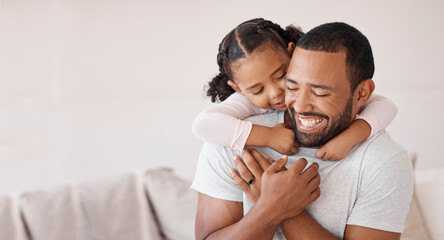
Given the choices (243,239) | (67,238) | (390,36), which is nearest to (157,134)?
(67,238)

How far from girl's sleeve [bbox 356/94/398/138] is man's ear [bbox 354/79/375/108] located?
34 millimetres

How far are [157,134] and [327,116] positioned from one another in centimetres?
216

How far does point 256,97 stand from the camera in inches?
58.5

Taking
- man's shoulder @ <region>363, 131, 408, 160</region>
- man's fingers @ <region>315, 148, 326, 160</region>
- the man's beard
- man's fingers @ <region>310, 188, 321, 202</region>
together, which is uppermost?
the man's beard

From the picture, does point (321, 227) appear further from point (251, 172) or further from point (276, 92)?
point (276, 92)

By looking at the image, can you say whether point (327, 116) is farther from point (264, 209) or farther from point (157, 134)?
point (157, 134)

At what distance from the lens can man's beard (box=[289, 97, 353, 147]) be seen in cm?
133

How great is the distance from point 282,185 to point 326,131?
19cm

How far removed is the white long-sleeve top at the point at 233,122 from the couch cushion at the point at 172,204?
1.32 m

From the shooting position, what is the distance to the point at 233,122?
1.36 meters

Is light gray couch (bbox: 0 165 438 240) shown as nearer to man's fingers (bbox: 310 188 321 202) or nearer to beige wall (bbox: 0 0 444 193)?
beige wall (bbox: 0 0 444 193)

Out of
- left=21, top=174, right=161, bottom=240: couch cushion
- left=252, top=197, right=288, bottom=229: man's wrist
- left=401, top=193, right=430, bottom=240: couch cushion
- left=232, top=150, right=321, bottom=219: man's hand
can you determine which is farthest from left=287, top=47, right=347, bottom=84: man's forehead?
left=21, top=174, right=161, bottom=240: couch cushion

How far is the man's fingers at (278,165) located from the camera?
129 centimetres

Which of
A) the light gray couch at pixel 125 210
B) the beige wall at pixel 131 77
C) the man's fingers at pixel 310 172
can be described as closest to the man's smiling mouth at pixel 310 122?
the man's fingers at pixel 310 172
